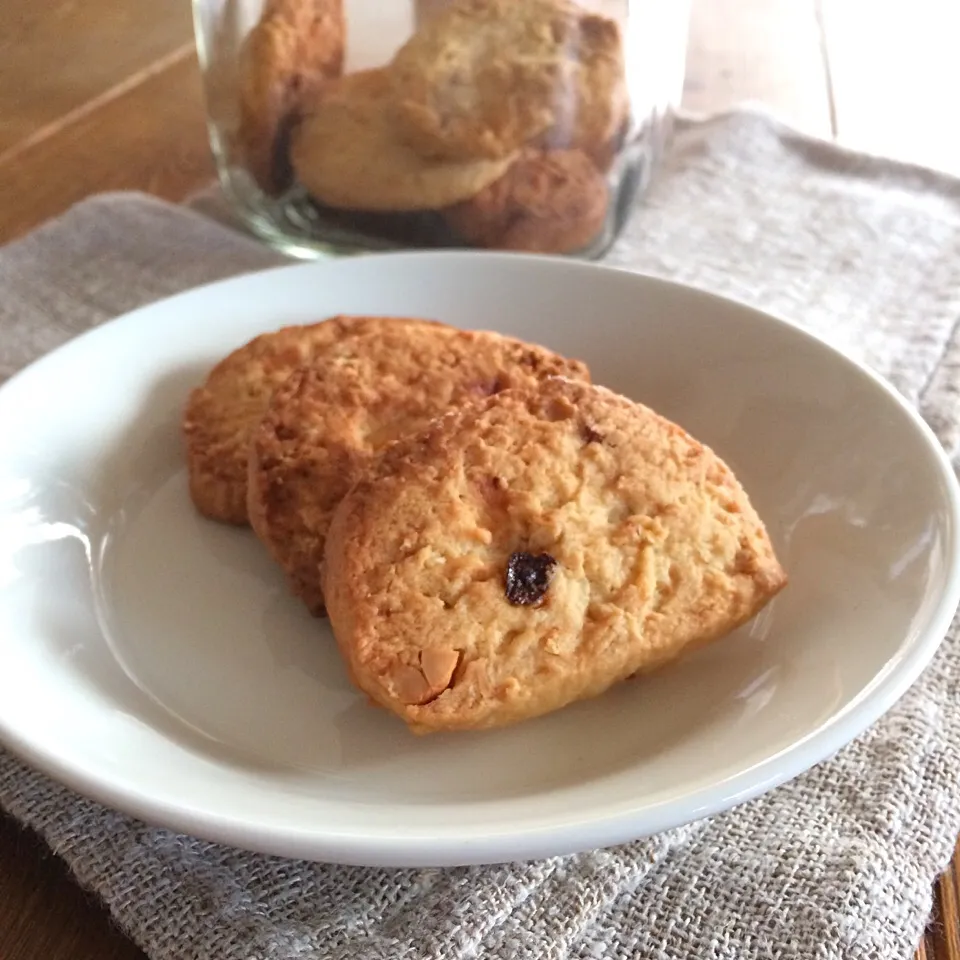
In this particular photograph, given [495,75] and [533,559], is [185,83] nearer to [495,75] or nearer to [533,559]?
[495,75]

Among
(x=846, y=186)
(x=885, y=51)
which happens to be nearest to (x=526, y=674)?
(x=846, y=186)

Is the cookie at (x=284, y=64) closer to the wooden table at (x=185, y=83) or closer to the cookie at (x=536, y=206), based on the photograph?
the cookie at (x=536, y=206)

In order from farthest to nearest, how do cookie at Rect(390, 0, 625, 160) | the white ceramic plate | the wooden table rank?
the wooden table < cookie at Rect(390, 0, 625, 160) < the white ceramic plate

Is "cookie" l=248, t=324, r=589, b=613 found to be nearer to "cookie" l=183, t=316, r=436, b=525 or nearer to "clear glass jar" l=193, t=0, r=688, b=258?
"cookie" l=183, t=316, r=436, b=525

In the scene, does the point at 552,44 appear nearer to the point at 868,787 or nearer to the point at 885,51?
the point at 868,787

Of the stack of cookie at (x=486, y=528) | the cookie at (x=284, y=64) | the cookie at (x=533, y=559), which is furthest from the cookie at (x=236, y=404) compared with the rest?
the cookie at (x=284, y=64)

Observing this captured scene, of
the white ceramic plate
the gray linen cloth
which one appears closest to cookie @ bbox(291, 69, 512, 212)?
the white ceramic plate
